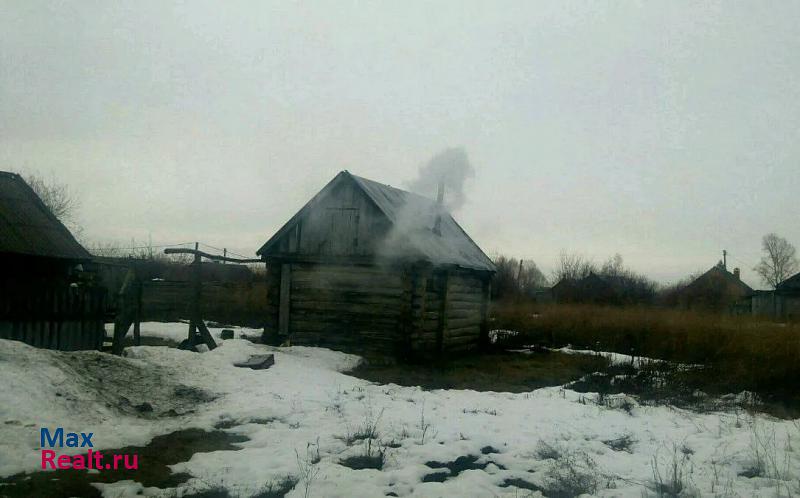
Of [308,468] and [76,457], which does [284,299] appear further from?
[308,468]

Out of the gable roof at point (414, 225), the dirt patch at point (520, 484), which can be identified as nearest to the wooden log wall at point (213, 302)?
the gable roof at point (414, 225)

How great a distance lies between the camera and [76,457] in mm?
6000

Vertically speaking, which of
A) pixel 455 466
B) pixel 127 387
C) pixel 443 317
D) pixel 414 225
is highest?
pixel 414 225

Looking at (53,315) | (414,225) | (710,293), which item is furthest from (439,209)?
(710,293)

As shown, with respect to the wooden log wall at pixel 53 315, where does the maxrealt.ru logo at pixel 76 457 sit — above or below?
below

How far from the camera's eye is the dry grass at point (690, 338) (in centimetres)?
1308

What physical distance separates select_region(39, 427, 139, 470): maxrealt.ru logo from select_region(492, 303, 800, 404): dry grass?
11751 millimetres

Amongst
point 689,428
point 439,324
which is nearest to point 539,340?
point 439,324

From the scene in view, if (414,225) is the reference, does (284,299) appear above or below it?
below

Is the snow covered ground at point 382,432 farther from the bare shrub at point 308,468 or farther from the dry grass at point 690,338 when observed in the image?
the dry grass at point 690,338

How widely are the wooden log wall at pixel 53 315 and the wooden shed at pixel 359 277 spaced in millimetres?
4973

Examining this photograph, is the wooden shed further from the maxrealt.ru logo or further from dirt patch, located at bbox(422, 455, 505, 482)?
the maxrealt.ru logo

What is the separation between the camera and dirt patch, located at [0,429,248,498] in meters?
5.11

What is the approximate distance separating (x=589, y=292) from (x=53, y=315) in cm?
3613
